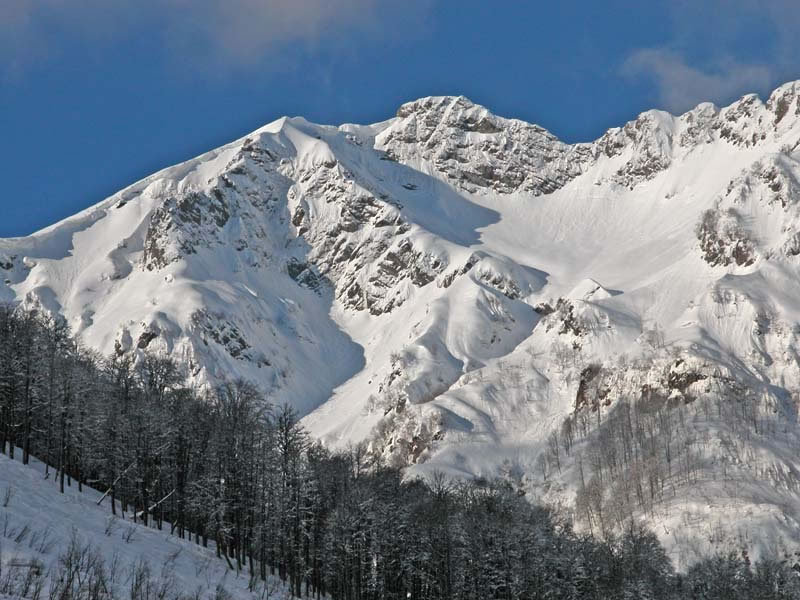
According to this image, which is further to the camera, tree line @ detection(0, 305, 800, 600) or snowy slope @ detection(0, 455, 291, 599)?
tree line @ detection(0, 305, 800, 600)

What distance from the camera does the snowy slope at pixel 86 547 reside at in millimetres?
25375

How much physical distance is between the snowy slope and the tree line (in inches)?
175

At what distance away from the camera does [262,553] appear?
201 ft

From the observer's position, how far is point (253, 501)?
63281 millimetres

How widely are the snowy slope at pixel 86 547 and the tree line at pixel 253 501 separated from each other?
4446 mm

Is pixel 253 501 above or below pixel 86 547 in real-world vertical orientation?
above

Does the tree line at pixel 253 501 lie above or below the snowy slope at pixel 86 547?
above

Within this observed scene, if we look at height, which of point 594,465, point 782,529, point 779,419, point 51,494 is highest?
point 779,419

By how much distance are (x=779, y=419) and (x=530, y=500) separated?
169ft

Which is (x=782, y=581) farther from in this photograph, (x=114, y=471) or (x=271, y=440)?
(x=114, y=471)

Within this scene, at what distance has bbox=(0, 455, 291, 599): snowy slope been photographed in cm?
2538

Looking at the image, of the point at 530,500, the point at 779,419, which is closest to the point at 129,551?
the point at 530,500

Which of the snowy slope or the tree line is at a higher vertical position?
the tree line

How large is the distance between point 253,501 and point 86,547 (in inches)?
1526
